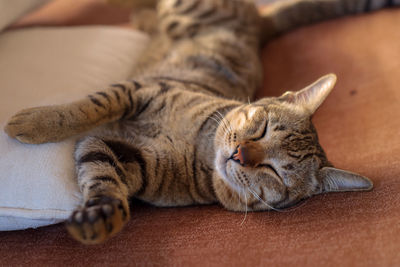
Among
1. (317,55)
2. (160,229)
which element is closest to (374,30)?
(317,55)

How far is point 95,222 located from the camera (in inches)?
44.6

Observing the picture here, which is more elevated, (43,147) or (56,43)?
(56,43)

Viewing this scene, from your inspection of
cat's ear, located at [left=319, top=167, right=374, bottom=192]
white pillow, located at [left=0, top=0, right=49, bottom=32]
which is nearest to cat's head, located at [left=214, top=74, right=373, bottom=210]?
cat's ear, located at [left=319, top=167, right=374, bottom=192]

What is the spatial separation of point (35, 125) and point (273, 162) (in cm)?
104

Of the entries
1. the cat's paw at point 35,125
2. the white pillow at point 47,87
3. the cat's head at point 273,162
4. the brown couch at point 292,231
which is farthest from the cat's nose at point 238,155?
the cat's paw at point 35,125

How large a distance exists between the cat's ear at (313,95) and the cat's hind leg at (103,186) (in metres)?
0.82

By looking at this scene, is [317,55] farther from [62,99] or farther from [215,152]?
[62,99]

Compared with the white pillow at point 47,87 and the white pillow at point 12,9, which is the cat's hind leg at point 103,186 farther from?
the white pillow at point 12,9

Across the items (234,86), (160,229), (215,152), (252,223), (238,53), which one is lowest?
(160,229)

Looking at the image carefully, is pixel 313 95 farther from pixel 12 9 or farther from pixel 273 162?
pixel 12 9

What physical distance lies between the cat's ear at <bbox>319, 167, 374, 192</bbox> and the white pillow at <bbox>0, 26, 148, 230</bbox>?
1.04 metres

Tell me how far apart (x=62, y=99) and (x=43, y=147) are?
35 centimetres

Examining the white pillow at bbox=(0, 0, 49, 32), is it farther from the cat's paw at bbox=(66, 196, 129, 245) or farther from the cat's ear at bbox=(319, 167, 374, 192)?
the cat's ear at bbox=(319, 167, 374, 192)

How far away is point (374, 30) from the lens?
2613 mm
